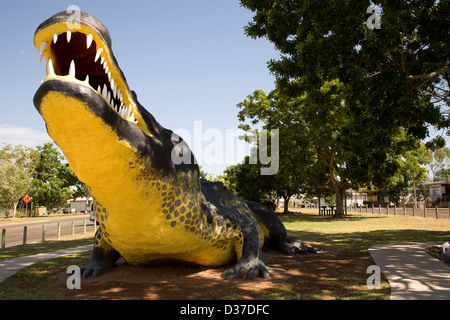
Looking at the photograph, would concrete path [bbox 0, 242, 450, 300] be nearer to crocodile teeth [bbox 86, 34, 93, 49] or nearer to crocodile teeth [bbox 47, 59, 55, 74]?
crocodile teeth [bbox 86, 34, 93, 49]

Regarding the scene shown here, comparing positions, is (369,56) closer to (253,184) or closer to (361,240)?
(361,240)

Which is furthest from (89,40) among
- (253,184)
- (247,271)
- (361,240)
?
(253,184)

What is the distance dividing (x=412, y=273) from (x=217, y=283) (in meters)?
3.09

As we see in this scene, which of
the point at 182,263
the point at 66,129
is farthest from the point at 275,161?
the point at 66,129

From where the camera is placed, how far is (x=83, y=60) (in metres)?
2.98

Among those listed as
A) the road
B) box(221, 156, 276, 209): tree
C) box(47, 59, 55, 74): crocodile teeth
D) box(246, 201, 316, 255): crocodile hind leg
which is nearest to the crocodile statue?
box(47, 59, 55, 74): crocodile teeth

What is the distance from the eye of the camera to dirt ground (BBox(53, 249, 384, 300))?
4043 mm

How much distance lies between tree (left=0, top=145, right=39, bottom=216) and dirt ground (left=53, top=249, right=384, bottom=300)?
35.0 m

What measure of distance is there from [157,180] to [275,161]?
24746 mm

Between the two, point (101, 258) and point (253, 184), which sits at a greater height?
point (253, 184)

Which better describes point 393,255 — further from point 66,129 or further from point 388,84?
point 66,129

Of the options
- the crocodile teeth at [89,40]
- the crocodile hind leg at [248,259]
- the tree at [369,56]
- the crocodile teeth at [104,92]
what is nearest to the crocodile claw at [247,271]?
the crocodile hind leg at [248,259]

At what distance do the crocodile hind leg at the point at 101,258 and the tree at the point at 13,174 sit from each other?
115ft

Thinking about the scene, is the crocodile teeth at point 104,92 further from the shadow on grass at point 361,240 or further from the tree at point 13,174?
the tree at point 13,174
